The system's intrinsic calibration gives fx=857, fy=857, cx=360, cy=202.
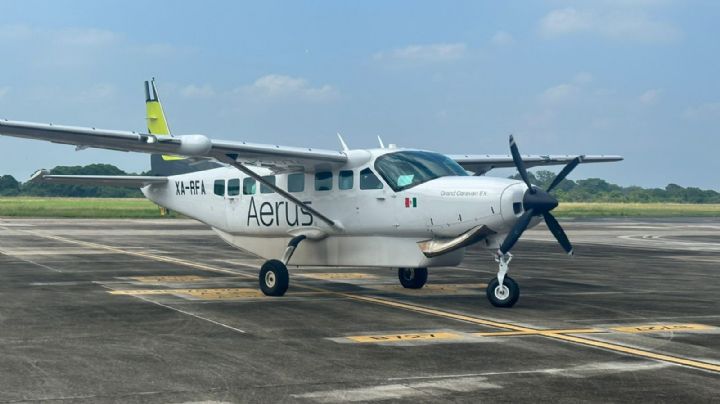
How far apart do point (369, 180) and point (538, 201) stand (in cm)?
386

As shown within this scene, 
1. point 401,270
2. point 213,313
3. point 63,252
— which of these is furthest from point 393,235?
point 63,252

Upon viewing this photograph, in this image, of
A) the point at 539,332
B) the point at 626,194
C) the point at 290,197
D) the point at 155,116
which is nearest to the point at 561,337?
the point at 539,332

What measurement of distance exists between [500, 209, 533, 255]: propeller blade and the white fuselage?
0.40ft

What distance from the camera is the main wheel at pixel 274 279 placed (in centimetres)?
1734

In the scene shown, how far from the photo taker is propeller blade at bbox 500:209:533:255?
14713 mm

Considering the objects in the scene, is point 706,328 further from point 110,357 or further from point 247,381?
point 110,357

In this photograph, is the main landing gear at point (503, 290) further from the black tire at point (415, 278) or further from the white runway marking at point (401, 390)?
the white runway marking at point (401, 390)

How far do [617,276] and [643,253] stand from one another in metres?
11.2

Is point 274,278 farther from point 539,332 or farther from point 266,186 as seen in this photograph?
point 539,332

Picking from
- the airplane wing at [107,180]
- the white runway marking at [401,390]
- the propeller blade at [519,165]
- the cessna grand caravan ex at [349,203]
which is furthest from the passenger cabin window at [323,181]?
the white runway marking at [401,390]

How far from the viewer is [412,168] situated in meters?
16.7

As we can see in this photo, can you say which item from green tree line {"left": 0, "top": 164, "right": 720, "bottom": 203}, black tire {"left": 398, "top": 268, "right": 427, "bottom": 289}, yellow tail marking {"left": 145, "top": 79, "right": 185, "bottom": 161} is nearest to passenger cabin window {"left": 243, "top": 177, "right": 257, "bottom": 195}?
black tire {"left": 398, "top": 268, "right": 427, "bottom": 289}

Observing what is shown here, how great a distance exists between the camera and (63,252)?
30875 mm

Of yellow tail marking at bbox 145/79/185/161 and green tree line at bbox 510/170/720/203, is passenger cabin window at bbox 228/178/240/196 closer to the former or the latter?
yellow tail marking at bbox 145/79/185/161
